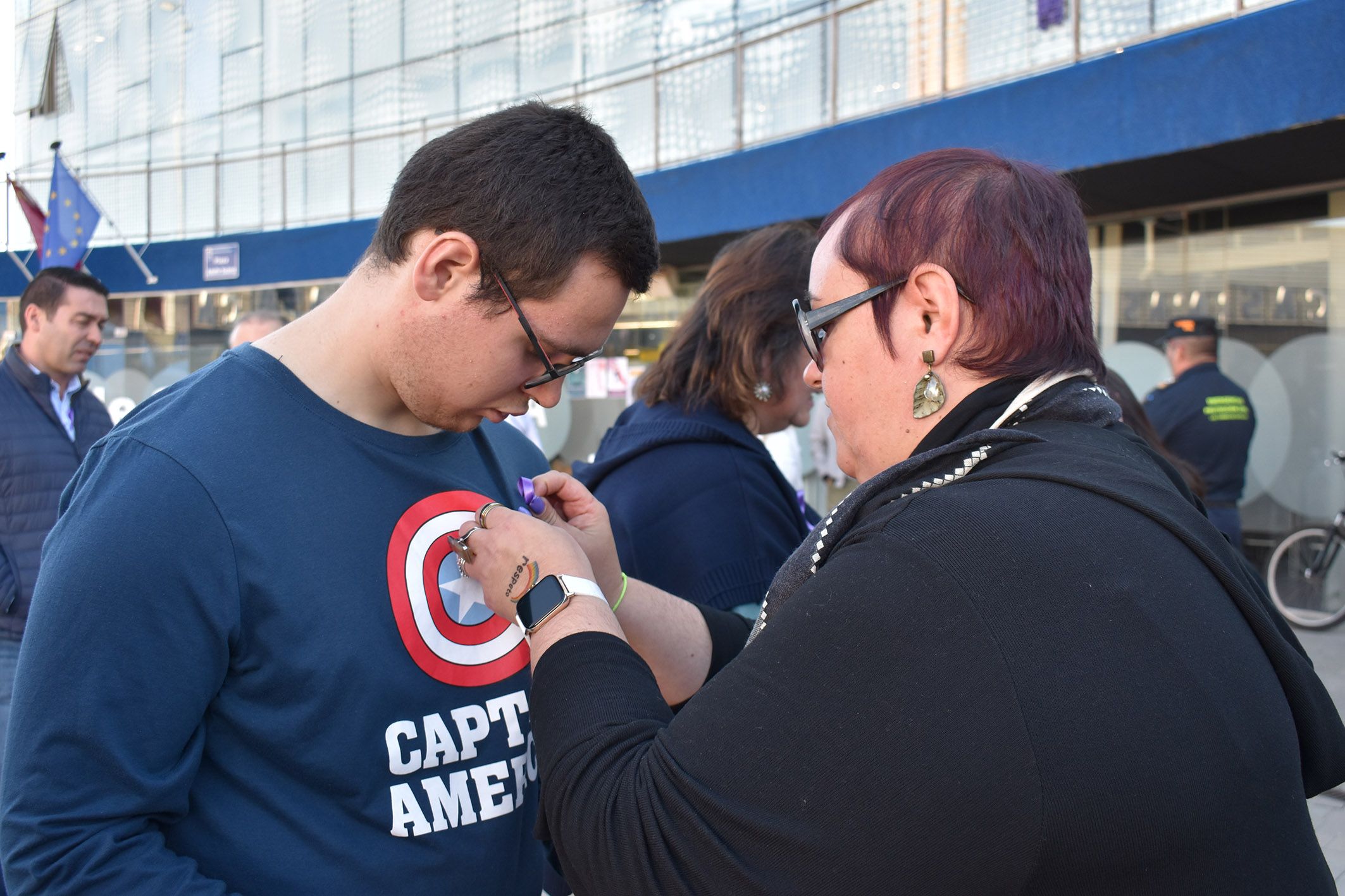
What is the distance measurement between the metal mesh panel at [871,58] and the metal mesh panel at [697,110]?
1380 mm

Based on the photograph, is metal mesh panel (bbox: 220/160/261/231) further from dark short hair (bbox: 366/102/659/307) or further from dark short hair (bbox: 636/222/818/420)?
dark short hair (bbox: 366/102/659/307)

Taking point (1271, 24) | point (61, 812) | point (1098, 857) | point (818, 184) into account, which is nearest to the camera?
point (1098, 857)

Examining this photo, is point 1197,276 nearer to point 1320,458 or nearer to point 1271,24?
point 1320,458

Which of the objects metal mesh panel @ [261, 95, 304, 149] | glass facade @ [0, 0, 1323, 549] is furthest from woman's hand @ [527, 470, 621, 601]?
metal mesh panel @ [261, 95, 304, 149]

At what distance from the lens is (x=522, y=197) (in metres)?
1.46

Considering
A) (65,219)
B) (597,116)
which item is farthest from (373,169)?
(65,219)

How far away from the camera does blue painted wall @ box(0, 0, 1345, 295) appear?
517cm

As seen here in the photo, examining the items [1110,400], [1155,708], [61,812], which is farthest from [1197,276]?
[61,812]

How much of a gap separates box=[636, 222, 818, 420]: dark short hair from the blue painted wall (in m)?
2.48

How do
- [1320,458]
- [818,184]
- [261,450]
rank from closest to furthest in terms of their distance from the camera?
1. [261,450]
2. [1320,458]
3. [818,184]

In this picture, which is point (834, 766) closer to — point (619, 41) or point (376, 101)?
point (619, 41)

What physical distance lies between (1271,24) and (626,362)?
7363 millimetres

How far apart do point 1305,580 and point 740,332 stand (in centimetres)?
630

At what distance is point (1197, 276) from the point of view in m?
7.48
